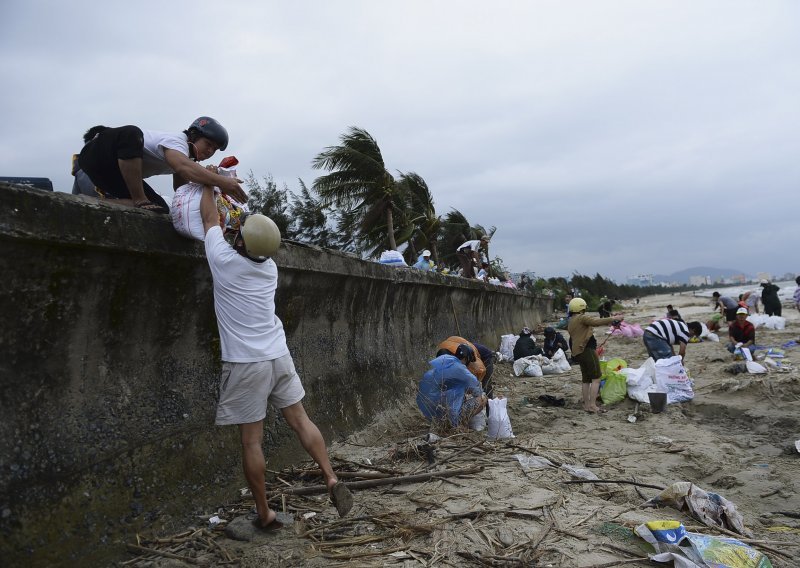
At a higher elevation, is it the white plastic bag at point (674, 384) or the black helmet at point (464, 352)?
the black helmet at point (464, 352)

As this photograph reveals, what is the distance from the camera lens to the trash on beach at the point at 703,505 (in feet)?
10.3

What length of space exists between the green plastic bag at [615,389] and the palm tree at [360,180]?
490 inches

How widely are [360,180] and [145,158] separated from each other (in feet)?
54.8

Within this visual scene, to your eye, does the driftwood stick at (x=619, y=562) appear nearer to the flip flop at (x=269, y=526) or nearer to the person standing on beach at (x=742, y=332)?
the flip flop at (x=269, y=526)

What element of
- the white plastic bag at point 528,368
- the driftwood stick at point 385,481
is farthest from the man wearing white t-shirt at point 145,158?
the white plastic bag at point 528,368

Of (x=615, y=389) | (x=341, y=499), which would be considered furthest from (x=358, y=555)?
(x=615, y=389)

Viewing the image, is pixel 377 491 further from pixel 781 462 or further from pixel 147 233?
pixel 781 462

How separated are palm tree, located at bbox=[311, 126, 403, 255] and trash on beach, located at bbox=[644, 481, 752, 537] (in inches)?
633

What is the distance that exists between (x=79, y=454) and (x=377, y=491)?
1775 mm

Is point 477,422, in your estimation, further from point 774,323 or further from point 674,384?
point 774,323

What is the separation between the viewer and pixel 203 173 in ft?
10.6

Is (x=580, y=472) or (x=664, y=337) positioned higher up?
(x=664, y=337)

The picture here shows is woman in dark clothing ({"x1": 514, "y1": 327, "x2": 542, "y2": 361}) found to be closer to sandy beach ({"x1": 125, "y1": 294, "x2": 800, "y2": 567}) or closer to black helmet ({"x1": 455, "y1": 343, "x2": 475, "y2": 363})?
sandy beach ({"x1": 125, "y1": 294, "x2": 800, "y2": 567})

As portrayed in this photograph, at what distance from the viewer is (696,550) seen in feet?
8.54
